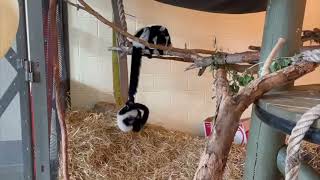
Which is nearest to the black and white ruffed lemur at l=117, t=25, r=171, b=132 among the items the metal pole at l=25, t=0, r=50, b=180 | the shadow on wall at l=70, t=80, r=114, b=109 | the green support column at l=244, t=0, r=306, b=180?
the metal pole at l=25, t=0, r=50, b=180

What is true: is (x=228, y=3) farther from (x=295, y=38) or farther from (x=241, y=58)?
(x=295, y=38)

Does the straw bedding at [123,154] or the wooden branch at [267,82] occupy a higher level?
the wooden branch at [267,82]

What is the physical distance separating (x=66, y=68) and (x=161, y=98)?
65 cm

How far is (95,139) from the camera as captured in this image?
1.94 meters

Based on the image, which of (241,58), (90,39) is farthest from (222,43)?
(241,58)

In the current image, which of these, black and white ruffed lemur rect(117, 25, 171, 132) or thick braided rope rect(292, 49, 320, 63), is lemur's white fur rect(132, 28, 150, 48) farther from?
thick braided rope rect(292, 49, 320, 63)

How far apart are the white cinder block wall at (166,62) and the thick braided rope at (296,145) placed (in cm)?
200

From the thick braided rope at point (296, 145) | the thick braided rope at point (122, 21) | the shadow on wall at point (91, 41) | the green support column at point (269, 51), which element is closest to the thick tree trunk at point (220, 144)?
the thick braided rope at point (296, 145)

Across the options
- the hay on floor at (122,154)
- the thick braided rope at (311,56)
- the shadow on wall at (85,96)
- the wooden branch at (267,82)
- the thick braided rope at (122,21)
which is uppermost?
the thick braided rope at (122,21)

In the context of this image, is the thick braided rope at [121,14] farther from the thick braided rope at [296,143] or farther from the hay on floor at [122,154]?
the thick braided rope at [296,143]

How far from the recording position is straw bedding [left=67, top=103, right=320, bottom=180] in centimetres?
181

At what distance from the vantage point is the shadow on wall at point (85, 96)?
2.42m

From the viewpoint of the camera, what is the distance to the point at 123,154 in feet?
6.34

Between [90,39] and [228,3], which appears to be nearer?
[228,3]
